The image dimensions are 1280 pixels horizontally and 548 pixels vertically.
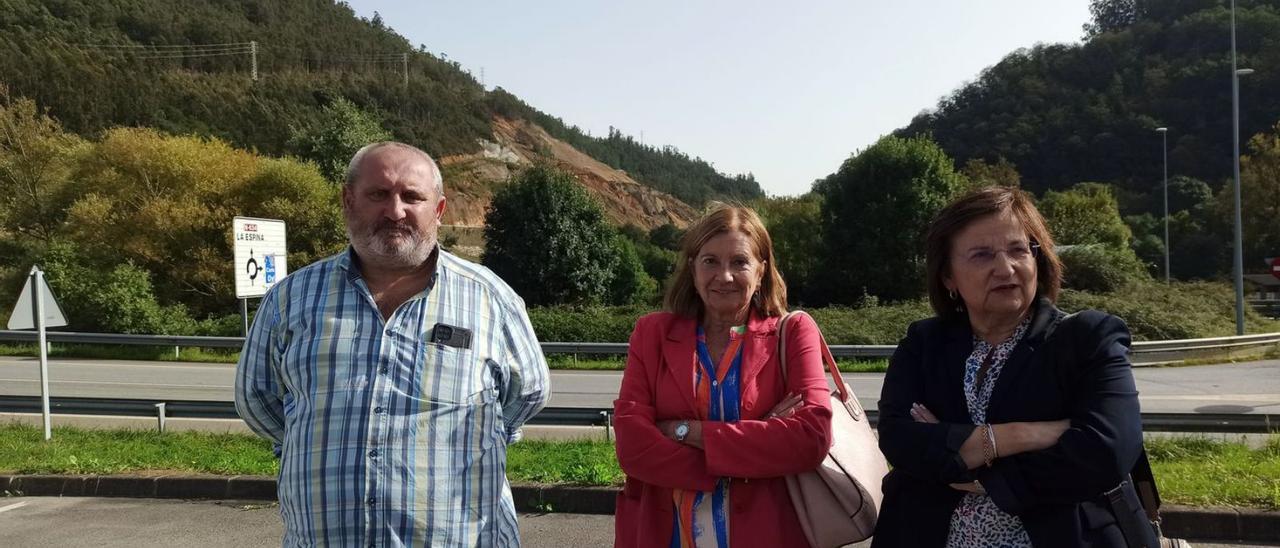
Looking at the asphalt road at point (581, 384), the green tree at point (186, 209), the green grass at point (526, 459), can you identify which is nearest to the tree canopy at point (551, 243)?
the green tree at point (186, 209)

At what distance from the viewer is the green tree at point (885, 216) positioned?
3209 centimetres

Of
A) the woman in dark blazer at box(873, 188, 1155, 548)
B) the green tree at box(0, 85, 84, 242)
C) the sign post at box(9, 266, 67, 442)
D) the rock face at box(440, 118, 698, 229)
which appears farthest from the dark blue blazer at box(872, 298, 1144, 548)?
the rock face at box(440, 118, 698, 229)

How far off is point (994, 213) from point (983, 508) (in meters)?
0.78

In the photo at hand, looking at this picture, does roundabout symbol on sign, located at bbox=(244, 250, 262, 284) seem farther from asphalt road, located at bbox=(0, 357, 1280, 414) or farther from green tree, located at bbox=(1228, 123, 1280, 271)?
green tree, located at bbox=(1228, 123, 1280, 271)

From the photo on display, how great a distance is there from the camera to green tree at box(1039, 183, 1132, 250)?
34.6 metres

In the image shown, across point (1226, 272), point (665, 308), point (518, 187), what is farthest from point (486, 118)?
point (665, 308)

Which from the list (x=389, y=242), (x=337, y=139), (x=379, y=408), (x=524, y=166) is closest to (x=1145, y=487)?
(x=379, y=408)

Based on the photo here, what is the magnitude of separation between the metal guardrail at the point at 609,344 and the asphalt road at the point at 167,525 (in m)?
11.7

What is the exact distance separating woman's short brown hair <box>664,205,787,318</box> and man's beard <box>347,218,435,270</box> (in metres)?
0.86

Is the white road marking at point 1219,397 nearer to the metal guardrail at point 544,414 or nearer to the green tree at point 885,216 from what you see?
the metal guardrail at point 544,414

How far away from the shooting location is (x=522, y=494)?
20.7ft

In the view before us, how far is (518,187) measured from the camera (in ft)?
114

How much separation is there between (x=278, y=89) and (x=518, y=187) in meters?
77.1

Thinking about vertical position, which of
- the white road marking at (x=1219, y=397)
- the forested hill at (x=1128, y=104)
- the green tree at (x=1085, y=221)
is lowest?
the white road marking at (x=1219, y=397)
